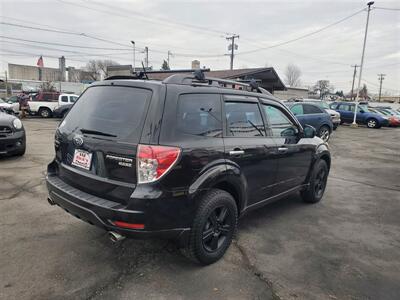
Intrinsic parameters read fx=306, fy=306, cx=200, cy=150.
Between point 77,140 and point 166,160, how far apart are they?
100 cm

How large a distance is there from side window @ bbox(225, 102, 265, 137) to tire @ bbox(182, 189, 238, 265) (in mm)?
720

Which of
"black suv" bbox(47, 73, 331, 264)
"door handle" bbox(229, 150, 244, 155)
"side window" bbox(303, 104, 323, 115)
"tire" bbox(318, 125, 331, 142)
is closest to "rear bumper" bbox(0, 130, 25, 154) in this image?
"black suv" bbox(47, 73, 331, 264)

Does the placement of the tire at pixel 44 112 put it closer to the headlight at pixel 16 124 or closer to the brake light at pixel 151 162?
the headlight at pixel 16 124

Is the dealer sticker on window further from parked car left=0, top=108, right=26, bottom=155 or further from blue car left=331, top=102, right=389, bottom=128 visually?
blue car left=331, top=102, right=389, bottom=128

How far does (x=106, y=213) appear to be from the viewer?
2562 mm

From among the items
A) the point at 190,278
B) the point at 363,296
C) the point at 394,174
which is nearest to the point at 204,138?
the point at 190,278

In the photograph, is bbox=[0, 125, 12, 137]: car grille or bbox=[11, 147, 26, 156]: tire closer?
bbox=[0, 125, 12, 137]: car grille

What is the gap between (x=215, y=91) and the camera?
3215 millimetres

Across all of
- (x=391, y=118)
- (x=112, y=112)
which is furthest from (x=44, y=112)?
(x=391, y=118)

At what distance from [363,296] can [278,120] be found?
2.26m

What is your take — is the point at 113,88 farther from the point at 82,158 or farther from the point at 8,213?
the point at 8,213

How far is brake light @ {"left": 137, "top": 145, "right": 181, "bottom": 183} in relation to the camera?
8.16 ft

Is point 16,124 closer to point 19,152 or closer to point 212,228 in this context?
point 19,152

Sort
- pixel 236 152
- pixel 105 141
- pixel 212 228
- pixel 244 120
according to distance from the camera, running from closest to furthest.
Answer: pixel 105 141, pixel 212 228, pixel 236 152, pixel 244 120
